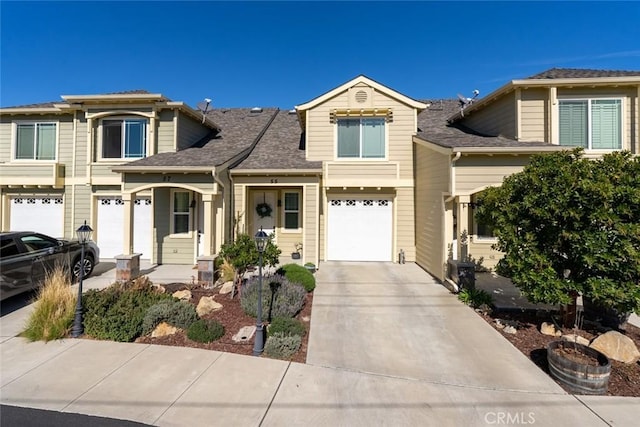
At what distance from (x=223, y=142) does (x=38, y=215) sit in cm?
754

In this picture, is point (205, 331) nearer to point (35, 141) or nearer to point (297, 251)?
point (297, 251)

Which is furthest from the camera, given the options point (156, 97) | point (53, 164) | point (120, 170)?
point (53, 164)

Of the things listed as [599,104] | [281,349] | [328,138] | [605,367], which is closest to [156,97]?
[328,138]

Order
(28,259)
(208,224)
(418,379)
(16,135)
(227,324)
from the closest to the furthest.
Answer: (418,379), (227,324), (28,259), (208,224), (16,135)

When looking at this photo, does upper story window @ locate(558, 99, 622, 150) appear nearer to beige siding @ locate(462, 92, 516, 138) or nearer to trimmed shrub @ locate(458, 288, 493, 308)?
beige siding @ locate(462, 92, 516, 138)

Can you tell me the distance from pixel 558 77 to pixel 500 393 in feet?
34.6

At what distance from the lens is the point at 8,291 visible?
21.8 ft

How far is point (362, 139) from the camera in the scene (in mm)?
11625

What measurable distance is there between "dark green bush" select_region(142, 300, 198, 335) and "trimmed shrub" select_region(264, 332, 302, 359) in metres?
1.81

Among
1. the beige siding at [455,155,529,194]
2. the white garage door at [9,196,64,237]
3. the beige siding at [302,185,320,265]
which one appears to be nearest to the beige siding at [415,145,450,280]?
the beige siding at [455,155,529,194]

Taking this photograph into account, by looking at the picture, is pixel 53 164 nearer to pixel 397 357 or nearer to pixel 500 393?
pixel 397 357

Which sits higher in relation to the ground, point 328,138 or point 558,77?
point 558,77

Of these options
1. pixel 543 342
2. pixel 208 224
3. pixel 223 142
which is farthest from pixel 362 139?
pixel 543 342

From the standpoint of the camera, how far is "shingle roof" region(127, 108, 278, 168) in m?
10.1
